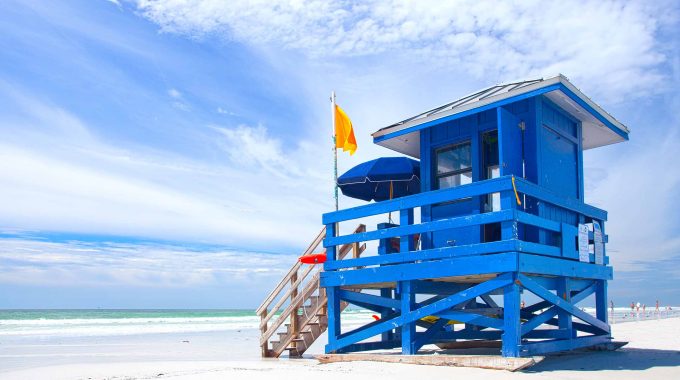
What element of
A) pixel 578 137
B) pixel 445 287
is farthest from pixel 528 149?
pixel 445 287

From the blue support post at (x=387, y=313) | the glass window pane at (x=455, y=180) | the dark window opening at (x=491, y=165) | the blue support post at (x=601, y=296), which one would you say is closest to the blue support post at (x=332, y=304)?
the blue support post at (x=387, y=313)

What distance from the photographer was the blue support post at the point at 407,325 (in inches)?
381

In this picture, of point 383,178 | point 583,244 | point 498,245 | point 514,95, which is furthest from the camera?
point 383,178

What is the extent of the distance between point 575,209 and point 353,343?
4.27 metres

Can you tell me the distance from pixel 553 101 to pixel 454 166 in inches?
72.7

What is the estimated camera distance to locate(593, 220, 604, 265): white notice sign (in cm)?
1082

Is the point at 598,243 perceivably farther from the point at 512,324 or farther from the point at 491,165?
the point at 512,324

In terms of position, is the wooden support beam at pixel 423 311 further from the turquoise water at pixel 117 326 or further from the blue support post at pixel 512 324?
the turquoise water at pixel 117 326

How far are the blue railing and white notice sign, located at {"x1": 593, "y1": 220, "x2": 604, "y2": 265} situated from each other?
0.18 m

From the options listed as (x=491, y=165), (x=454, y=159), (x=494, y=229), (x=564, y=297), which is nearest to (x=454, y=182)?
(x=454, y=159)

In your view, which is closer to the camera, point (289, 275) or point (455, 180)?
point (455, 180)

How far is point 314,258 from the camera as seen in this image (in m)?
11.8

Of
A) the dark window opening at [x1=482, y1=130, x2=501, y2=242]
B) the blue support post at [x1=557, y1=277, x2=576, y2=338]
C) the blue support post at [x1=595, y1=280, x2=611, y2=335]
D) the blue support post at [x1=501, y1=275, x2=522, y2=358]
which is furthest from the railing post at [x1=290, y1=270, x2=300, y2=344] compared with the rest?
the blue support post at [x1=595, y1=280, x2=611, y2=335]

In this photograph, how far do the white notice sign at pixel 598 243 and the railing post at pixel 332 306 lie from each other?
4357 millimetres
